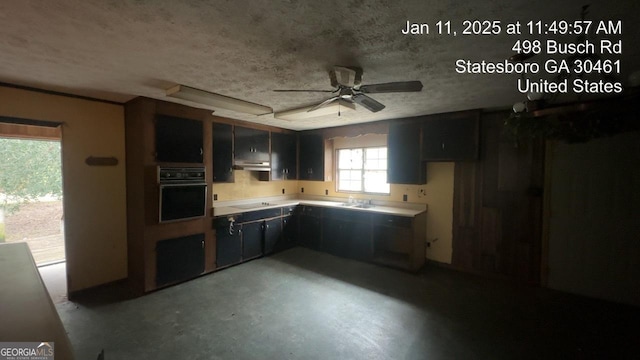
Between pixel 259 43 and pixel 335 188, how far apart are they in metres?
3.90

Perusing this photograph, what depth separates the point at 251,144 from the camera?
4.57 m

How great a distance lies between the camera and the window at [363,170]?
4.83 metres

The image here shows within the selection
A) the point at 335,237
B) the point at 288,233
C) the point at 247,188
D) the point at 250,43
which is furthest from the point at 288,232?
the point at 250,43

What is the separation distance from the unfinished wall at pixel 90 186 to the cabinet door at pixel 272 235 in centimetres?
198

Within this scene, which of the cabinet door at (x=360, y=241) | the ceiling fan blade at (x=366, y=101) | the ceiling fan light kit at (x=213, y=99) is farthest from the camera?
the cabinet door at (x=360, y=241)

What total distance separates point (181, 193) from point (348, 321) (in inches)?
99.7

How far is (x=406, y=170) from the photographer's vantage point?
423 cm

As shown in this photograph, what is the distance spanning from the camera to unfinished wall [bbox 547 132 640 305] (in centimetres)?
291

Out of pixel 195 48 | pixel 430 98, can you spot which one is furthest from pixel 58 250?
pixel 430 98

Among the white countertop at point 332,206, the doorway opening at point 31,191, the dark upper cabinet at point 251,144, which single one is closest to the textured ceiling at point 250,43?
the dark upper cabinet at point 251,144

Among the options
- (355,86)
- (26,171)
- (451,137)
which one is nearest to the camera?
(355,86)

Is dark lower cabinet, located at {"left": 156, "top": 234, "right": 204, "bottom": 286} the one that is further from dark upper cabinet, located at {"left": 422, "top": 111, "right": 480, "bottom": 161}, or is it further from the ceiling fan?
dark upper cabinet, located at {"left": 422, "top": 111, "right": 480, "bottom": 161}

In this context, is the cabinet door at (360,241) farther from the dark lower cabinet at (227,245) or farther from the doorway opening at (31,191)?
the doorway opening at (31,191)

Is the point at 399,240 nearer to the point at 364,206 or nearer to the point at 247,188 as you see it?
the point at 364,206
